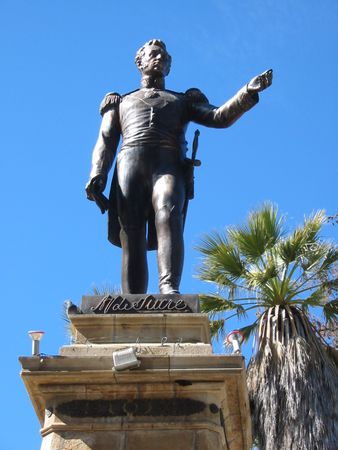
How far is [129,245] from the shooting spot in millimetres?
8469

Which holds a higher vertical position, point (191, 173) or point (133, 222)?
point (191, 173)

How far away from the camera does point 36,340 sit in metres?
6.93

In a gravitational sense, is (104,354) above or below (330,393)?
below

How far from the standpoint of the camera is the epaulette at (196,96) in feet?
30.1

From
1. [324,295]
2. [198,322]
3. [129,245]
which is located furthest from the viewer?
[324,295]

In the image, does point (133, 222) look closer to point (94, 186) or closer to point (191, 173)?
point (94, 186)

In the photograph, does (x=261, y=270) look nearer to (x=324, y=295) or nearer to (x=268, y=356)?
(x=324, y=295)

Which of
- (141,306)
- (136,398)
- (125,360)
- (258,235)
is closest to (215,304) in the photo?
(258,235)

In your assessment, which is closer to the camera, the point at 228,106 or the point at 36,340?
the point at 36,340

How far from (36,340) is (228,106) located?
9.69ft

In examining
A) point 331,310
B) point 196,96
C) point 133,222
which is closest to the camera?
point 133,222

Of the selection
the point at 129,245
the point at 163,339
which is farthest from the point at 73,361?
the point at 129,245

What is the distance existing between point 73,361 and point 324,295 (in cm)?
712

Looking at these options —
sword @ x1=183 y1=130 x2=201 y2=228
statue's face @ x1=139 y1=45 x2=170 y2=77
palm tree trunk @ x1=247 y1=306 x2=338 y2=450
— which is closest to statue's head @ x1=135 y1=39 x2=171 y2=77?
statue's face @ x1=139 y1=45 x2=170 y2=77
